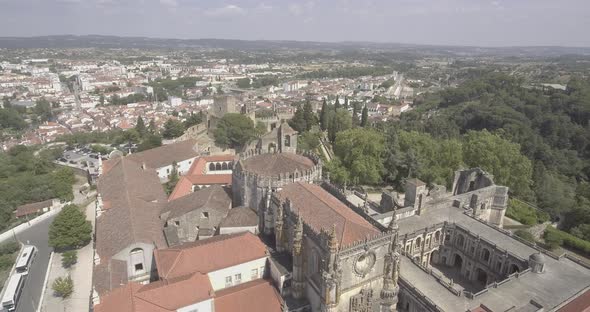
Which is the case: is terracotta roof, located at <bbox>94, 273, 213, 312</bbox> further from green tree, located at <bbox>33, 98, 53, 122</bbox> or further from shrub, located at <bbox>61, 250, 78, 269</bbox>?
green tree, located at <bbox>33, 98, 53, 122</bbox>

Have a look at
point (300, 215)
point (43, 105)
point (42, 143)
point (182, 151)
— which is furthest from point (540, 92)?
point (43, 105)

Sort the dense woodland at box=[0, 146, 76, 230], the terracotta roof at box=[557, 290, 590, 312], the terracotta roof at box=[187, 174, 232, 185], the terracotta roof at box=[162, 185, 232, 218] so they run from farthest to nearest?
the dense woodland at box=[0, 146, 76, 230] < the terracotta roof at box=[187, 174, 232, 185] < the terracotta roof at box=[162, 185, 232, 218] < the terracotta roof at box=[557, 290, 590, 312]

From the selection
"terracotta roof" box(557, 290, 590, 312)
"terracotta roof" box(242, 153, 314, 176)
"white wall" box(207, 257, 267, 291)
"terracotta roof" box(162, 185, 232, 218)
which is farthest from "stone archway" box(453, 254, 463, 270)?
"terracotta roof" box(162, 185, 232, 218)

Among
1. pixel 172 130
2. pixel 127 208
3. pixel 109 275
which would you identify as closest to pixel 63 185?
pixel 127 208

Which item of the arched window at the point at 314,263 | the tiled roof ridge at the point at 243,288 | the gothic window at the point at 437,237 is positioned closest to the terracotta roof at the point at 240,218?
the tiled roof ridge at the point at 243,288

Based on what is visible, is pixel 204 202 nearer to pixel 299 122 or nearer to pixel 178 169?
pixel 178 169

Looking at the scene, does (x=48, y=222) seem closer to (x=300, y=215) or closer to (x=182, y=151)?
(x=182, y=151)
